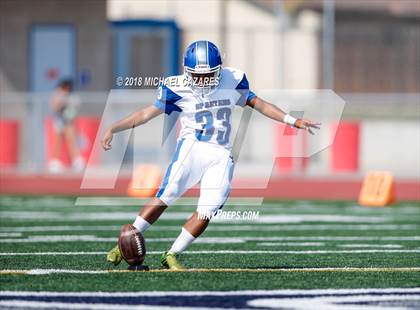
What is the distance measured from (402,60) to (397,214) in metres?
9.90

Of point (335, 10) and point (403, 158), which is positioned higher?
point (335, 10)

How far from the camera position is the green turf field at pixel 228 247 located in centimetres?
718

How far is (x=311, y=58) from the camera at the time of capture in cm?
2348

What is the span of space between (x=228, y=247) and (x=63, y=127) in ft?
A: 29.2

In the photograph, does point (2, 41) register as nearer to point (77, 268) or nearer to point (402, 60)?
point (402, 60)

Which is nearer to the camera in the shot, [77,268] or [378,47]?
[77,268]

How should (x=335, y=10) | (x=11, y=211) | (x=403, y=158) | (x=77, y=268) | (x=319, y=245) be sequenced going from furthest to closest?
(x=335, y=10)
(x=403, y=158)
(x=11, y=211)
(x=319, y=245)
(x=77, y=268)

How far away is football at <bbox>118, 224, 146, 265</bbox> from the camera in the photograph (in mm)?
7637

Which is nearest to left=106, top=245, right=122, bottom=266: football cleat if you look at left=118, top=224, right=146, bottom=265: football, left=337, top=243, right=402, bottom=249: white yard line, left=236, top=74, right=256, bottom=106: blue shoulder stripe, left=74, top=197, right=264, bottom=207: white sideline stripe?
left=118, top=224, right=146, bottom=265: football

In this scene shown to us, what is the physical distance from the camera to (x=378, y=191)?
15516 mm

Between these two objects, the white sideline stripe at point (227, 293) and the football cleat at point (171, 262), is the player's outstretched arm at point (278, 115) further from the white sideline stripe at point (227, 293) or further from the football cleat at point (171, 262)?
the white sideline stripe at point (227, 293)

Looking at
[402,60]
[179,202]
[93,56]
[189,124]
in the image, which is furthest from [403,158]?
[189,124]

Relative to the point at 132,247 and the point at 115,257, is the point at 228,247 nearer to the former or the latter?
the point at 115,257

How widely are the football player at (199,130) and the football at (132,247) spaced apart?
0.43 ft
